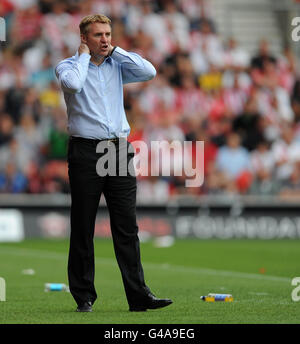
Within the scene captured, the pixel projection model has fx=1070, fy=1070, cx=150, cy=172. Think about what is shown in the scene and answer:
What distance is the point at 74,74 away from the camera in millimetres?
8180

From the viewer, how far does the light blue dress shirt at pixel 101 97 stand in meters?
8.43

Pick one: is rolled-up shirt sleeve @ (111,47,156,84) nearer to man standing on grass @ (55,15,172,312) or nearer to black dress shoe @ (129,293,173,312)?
man standing on grass @ (55,15,172,312)

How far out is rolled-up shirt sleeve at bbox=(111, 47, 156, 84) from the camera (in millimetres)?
8469

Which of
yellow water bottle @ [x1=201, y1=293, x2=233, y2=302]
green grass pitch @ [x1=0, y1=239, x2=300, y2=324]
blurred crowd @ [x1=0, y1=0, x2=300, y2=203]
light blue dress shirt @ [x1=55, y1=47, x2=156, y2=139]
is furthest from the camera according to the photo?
blurred crowd @ [x1=0, y1=0, x2=300, y2=203]

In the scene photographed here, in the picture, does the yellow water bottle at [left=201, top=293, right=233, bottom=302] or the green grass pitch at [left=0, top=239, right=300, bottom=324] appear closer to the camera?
the green grass pitch at [left=0, top=239, right=300, bottom=324]

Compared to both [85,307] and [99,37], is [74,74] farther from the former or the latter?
[85,307]

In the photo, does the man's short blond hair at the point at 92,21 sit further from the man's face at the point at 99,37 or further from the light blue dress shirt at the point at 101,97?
the light blue dress shirt at the point at 101,97

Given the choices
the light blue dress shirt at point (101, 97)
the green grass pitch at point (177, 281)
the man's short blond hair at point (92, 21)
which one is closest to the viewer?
the green grass pitch at point (177, 281)

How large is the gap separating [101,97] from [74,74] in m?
0.38

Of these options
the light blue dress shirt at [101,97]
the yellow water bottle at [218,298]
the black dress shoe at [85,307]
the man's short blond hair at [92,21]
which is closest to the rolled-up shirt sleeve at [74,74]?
the light blue dress shirt at [101,97]

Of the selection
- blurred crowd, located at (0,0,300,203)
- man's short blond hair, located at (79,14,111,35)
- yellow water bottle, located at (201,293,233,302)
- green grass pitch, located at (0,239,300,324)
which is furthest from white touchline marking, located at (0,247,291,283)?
man's short blond hair, located at (79,14,111,35)

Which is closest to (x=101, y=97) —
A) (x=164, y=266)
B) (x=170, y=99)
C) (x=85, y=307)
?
(x=85, y=307)
